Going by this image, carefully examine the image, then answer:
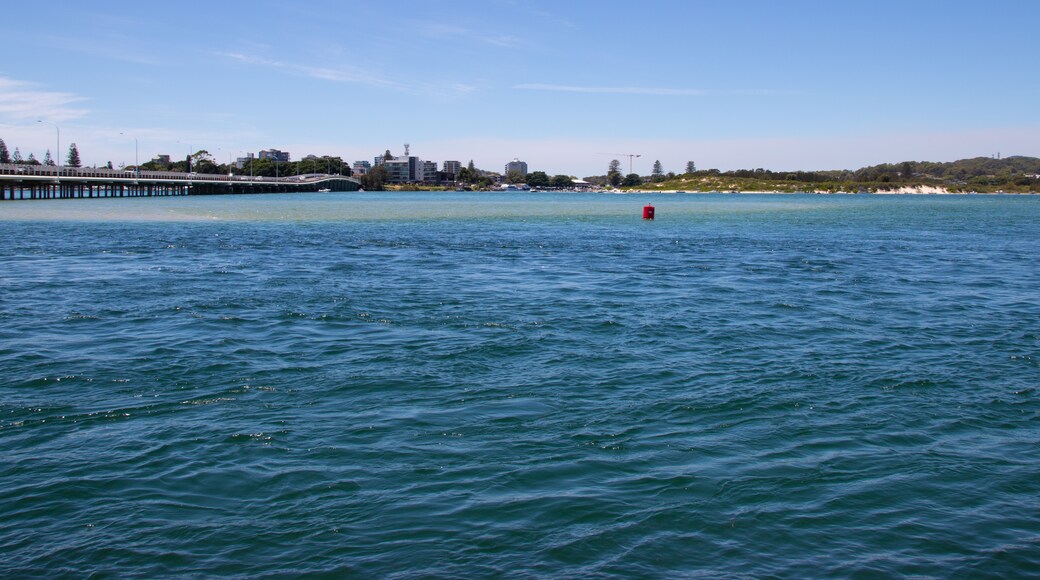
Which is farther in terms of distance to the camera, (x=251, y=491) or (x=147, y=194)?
(x=147, y=194)

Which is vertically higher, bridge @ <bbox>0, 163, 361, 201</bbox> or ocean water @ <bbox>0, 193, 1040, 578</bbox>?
bridge @ <bbox>0, 163, 361, 201</bbox>

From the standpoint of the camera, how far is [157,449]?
10.2 m

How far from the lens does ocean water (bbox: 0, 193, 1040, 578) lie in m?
7.73

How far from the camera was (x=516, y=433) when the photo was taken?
11.0 m

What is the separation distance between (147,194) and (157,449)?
146 m

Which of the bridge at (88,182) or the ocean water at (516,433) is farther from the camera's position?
the bridge at (88,182)

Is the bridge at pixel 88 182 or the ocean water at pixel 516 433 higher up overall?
the bridge at pixel 88 182

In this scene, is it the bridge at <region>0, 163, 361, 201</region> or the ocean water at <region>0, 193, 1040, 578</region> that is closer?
the ocean water at <region>0, 193, 1040, 578</region>

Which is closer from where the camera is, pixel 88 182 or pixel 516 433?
pixel 516 433

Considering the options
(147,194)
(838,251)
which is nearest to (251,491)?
(838,251)

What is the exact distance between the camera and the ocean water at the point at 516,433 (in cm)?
773

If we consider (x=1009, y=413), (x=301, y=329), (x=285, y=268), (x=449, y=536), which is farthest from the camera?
(x=285, y=268)

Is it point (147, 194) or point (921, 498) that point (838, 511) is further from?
point (147, 194)

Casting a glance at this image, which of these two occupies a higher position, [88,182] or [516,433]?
[88,182]
